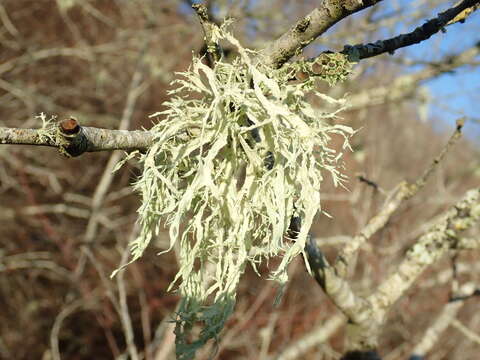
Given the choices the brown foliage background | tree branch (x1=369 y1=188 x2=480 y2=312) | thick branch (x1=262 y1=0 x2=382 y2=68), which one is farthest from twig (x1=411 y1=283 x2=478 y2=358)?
thick branch (x1=262 y1=0 x2=382 y2=68)

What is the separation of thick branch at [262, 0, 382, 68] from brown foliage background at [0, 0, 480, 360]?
1621mm

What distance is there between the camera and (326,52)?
695mm

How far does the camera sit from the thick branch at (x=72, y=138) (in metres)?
0.54

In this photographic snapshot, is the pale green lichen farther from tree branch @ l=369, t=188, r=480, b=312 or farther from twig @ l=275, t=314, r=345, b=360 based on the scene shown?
twig @ l=275, t=314, r=345, b=360

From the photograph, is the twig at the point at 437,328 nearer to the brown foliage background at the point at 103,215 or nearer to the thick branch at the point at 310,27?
the brown foliage background at the point at 103,215

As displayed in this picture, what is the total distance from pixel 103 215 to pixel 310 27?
2907 mm

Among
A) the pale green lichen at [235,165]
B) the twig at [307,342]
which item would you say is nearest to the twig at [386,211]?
the pale green lichen at [235,165]

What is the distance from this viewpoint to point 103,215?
Answer: 10.7 ft

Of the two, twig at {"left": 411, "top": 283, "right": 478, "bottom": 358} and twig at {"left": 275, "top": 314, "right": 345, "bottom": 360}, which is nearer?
twig at {"left": 411, "top": 283, "right": 478, "bottom": 358}

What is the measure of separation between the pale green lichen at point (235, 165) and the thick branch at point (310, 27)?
0.12 ft

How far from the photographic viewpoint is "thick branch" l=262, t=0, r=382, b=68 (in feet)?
2.00

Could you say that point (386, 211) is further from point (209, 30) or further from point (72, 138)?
point (72, 138)

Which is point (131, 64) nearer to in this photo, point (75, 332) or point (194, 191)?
point (75, 332)

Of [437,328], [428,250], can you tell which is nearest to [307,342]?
[437,328]
